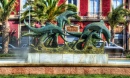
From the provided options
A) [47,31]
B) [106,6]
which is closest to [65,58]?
[47,31]

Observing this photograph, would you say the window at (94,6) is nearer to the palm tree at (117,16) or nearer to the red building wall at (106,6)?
the red building wall at (106,6)

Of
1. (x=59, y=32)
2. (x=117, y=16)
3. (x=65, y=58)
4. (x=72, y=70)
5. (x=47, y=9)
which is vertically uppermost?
(x=47, y=9)

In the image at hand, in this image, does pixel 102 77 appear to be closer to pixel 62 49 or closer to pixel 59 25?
pixel 62 49

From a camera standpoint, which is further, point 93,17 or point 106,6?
point 106,6

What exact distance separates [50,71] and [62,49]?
1.79m

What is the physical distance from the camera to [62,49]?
1817cm

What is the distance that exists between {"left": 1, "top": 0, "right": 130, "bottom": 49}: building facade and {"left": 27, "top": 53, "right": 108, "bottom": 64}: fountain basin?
24.3 meters

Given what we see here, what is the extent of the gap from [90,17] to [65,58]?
84.1ft

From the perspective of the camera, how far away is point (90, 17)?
43062 mm

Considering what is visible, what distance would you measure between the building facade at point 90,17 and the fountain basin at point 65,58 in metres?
24.3

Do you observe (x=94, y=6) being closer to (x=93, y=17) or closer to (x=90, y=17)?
(x=93, y=17)

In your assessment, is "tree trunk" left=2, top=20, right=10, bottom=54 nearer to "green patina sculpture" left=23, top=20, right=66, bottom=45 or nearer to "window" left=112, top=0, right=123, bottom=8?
"green patina sculpture" left=23, top=20, right=66, bottom=45

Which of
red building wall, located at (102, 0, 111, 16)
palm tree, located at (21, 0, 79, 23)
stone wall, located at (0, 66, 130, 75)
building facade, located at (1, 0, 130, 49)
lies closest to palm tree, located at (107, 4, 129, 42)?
building facade, located at (1, 0, 130, 49)

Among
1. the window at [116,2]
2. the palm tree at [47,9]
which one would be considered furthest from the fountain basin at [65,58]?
the window at [116,2]
